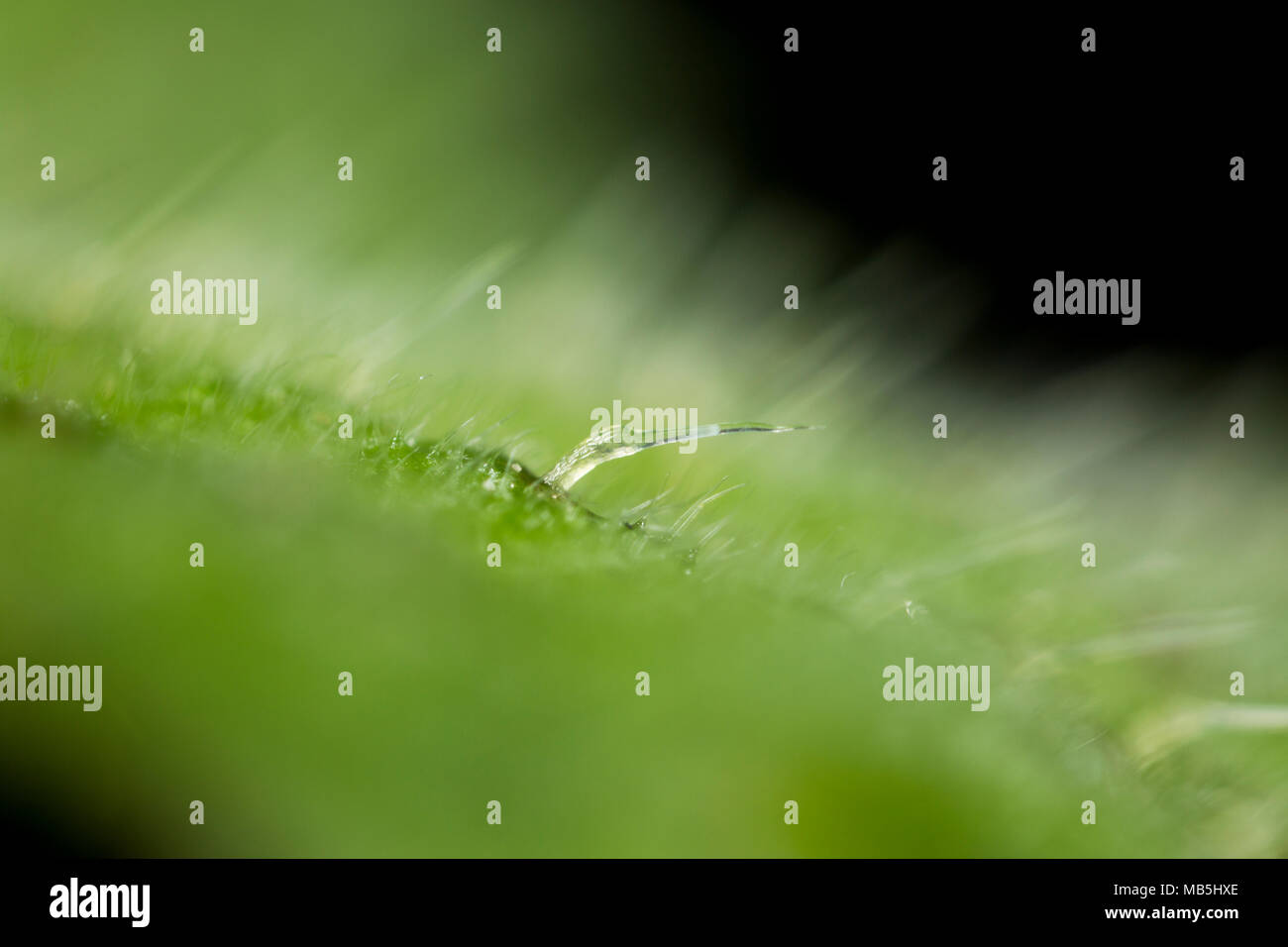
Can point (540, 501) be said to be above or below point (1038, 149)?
below

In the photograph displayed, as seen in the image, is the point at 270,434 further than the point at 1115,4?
No

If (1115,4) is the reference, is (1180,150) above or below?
Answer: below

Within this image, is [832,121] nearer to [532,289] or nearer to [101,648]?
[532,289]

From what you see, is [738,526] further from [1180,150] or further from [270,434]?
[1180,150]

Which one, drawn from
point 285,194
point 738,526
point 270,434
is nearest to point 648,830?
point 738,526
